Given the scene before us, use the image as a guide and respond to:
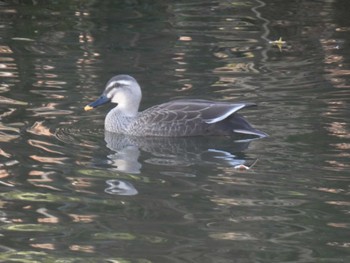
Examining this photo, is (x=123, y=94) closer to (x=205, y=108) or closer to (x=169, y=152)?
(x=205, y=108)

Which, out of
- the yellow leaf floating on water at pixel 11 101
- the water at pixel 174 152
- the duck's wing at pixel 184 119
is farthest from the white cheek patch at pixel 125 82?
the yellow leaf floating on water at pixel 11 101

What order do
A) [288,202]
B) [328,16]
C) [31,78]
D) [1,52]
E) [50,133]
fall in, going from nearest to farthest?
[288,202]
[50,133]
[31,78]
[1,52]
[328,16]

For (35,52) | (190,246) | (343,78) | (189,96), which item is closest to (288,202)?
(190,246)

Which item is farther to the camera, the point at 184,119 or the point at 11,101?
the point at 11,101

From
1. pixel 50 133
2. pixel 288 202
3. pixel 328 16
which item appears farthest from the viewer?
pixel 328 16

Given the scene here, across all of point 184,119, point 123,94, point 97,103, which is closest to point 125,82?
point 123,94

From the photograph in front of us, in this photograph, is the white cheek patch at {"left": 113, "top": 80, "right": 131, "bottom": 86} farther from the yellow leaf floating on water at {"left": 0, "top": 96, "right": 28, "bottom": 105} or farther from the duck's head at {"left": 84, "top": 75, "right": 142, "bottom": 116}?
the yellow leaf floating on water at {"left": 0, "top": 96, "right": 28, "bottom": 105}

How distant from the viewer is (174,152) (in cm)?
1114

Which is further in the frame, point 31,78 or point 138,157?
point 31,78

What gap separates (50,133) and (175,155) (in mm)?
1464

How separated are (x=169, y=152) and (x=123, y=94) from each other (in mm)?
1669

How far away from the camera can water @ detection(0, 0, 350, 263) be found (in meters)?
7.95

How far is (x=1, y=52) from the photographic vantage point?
16.6 m

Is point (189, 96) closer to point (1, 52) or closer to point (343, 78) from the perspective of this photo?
point (343, 78)
